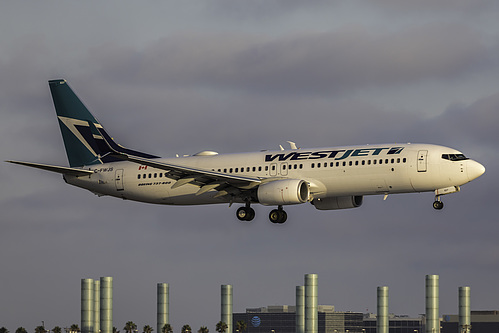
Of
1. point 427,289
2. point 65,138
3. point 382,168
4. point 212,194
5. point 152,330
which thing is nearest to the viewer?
point 382,168

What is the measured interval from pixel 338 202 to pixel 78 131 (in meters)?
24.7

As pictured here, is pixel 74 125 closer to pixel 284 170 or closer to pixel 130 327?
pixel 284 170

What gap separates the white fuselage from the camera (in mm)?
67188

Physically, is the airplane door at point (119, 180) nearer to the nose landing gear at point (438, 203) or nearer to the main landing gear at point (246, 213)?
the main landing gear at point (246, 213)

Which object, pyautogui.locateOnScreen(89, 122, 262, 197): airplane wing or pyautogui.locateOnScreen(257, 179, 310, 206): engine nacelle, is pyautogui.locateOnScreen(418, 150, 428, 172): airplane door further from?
pyautogui.locateOnScreen(89, 122, 262, 197): airplane wing

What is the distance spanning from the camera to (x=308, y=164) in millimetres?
70625

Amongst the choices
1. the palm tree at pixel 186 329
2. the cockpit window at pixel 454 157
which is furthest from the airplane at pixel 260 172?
the palm tree at pixel 186 329

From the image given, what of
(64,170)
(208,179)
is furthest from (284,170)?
(64,170)

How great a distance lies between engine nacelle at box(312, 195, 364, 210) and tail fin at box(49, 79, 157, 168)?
16032 mm

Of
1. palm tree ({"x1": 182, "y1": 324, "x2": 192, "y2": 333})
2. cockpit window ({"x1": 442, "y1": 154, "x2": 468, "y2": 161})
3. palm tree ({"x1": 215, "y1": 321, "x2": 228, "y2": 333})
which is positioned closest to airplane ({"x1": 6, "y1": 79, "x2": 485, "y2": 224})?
cockpit window ({"x1": 442, "y1": 154, "x2": 468, "y2": 161})

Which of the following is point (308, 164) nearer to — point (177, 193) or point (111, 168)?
point (177, 193)

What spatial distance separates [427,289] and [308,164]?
209 feet

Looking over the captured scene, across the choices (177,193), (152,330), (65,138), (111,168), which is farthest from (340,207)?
(152,330)

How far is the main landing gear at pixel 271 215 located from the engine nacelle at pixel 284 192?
16.5 ft
